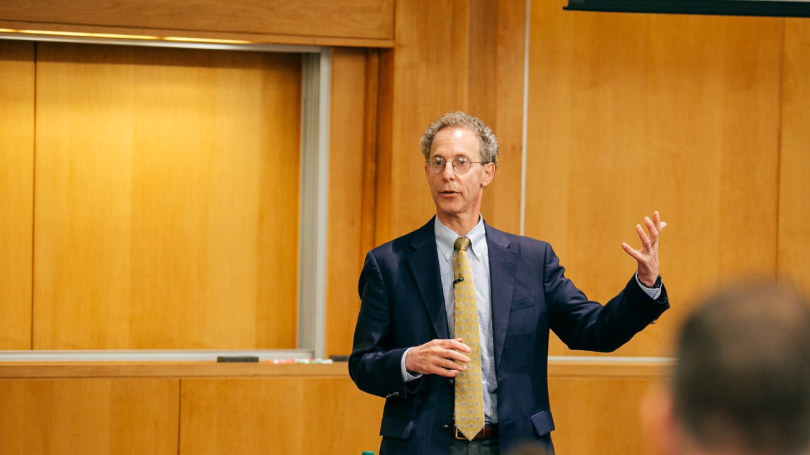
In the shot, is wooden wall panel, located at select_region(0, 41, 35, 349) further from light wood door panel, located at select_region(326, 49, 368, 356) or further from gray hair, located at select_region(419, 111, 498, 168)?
gray hair, located at select_region(419, 111, 498, 168)

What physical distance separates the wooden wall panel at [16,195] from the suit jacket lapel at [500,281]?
2262mm

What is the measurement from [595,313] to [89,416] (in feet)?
7.17

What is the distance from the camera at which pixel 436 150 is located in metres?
2.61

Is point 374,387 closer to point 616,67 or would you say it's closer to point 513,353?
point 513,353

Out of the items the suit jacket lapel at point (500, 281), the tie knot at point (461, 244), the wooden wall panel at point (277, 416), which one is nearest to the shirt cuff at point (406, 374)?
the suit jacket lapel at point (500, 281)

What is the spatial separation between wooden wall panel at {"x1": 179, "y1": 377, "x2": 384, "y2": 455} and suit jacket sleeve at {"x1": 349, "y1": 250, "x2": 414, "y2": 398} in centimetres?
124

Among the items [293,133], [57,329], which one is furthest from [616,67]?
[57,329]

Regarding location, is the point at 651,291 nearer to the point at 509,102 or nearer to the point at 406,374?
the point at 406,374

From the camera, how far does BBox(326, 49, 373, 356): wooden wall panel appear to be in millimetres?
3895

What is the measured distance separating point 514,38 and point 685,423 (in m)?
3.37

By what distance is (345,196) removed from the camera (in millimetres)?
3914

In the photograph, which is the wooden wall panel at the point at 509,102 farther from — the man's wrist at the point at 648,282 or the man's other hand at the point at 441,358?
the man's other hand at the point at 441,358

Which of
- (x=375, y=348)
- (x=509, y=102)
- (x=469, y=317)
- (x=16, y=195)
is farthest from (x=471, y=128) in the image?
(x=16, y=195)

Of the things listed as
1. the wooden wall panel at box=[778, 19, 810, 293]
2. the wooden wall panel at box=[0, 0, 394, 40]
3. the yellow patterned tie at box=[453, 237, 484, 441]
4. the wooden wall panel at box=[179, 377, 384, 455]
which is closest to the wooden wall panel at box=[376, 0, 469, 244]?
the wooden wall panel at box=[0, 0, 394, 40]
